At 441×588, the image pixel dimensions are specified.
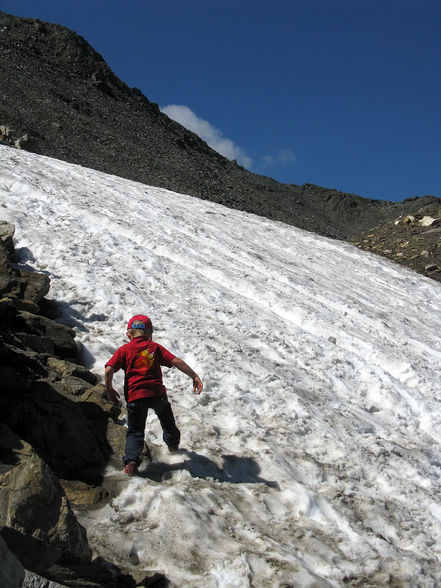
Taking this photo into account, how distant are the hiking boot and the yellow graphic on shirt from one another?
0.94 m

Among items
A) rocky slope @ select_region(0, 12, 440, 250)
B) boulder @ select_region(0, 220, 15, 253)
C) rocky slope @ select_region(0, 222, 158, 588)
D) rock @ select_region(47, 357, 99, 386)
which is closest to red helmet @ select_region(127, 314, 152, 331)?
rocky slope @ select_region(0, 222, 158, 588)

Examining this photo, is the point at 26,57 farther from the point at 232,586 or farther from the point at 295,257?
the point at 232,586

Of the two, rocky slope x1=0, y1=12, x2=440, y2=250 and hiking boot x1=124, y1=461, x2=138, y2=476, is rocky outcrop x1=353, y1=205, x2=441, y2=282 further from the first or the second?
hiking boot x1=124, y1=461, x2=138, y2=476

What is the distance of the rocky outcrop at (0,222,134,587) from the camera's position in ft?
9.52

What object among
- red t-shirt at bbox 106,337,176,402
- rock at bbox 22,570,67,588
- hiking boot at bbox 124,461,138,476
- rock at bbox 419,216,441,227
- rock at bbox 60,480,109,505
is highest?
rock at bbox 419,216,441,227

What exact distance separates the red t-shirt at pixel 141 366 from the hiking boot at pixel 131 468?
61 centimetres

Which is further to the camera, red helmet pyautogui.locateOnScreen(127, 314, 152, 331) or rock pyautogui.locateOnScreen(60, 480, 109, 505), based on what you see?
red helmet pyautogui.locateOnScreen(127, 314, 152, 331)

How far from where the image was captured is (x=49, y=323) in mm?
6918

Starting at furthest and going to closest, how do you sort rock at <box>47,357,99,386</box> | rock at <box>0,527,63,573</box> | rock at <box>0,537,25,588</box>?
rock at <box>47,357,99,386</box> → rock at <box>0,527,63,573</box> → rock at <box>0,537,25,588</box>

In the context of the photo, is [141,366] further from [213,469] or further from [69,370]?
[69,370]

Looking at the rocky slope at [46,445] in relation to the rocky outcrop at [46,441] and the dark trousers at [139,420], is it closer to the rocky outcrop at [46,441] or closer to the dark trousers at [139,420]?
the rocky outcrop at [46,441]

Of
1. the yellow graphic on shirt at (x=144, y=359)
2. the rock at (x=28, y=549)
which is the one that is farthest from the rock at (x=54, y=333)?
the rock at (x=28, y=549)

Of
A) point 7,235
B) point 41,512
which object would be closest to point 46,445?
point 41,512

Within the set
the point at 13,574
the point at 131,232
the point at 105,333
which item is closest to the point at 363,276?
the point at 131,232
